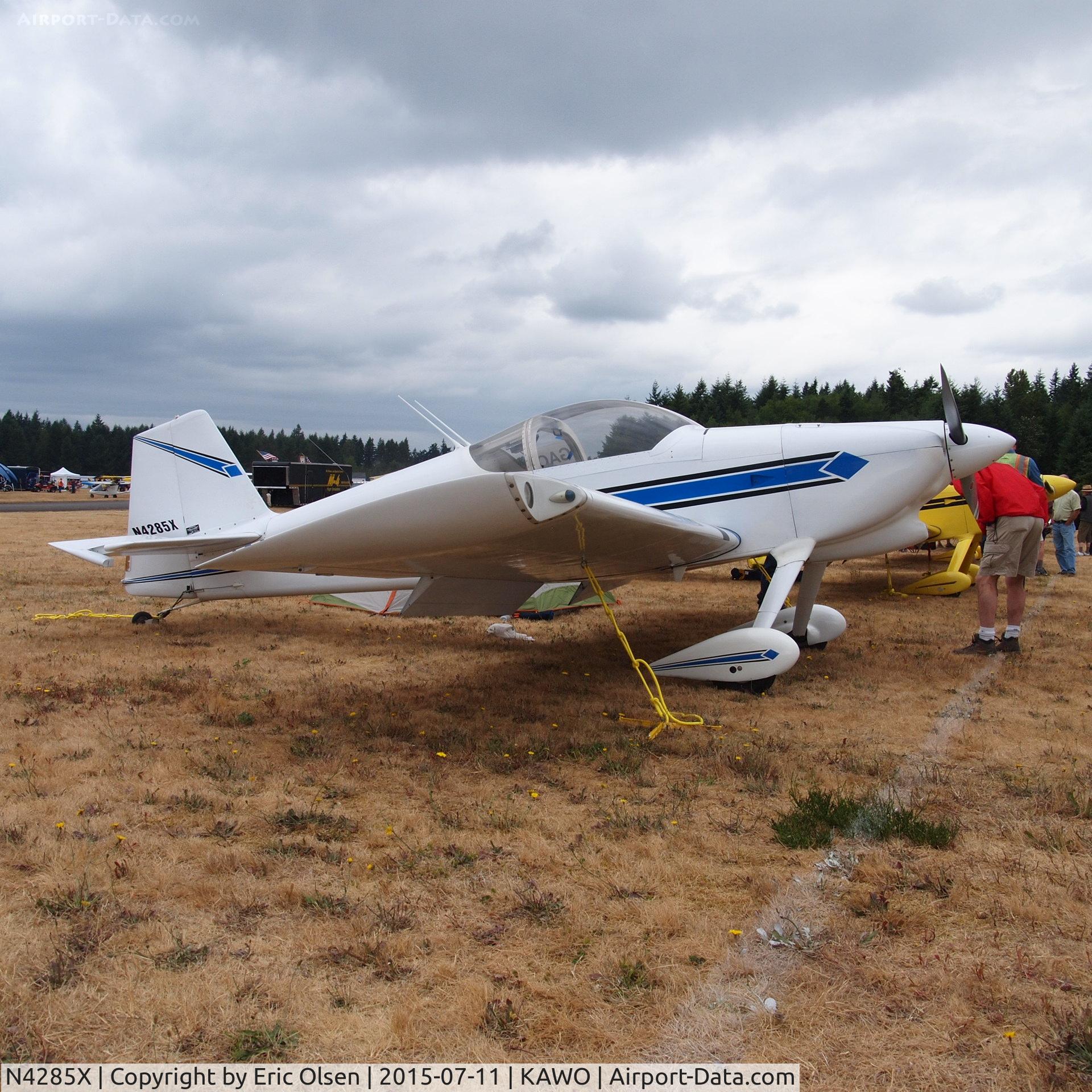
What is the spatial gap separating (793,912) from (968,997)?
1.85ft

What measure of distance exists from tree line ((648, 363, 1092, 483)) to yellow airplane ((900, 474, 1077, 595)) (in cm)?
2656

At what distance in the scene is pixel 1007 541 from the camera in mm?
6375

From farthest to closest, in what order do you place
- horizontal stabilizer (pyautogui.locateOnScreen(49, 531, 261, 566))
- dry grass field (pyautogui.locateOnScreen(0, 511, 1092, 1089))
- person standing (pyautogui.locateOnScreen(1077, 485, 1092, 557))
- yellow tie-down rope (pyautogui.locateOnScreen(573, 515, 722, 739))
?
person standing (pyautogui.locateOnScreen(1077, 485, 1092, 557)), horizontal stabilizer (pyautogui.locateOnScreen(49, 531, 261, 566)), yellow tie-down rope (pyautogui.locateOnScreen(573, 515, 722, 739)), dry grass field (pyautogui.locateOnScreen(0, 511, 1092, 1089))

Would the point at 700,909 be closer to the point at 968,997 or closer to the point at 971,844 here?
the point at 968,997

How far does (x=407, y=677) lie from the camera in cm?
607

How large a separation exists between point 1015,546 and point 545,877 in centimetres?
536

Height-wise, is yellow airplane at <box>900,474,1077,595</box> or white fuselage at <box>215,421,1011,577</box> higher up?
white fuselage at <box>215,421,1011,577</box>

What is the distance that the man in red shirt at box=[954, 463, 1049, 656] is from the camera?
636 centimetres

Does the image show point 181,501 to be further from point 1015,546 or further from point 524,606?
point 1015,546

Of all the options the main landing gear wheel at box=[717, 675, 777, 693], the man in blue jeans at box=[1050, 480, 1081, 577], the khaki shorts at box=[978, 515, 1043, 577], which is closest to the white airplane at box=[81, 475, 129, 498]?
the man in blue jeans at box=[1050, 480, 1081, 577]

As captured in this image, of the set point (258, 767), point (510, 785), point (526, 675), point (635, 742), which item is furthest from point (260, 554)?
point (526, 675)

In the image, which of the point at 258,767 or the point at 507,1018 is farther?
the point at 258,767

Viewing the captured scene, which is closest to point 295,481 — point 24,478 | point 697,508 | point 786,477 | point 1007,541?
point 697,508

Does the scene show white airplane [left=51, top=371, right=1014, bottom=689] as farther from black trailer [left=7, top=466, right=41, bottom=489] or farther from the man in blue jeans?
black trailer [left=7, top=466, right=41, bottom=489]
